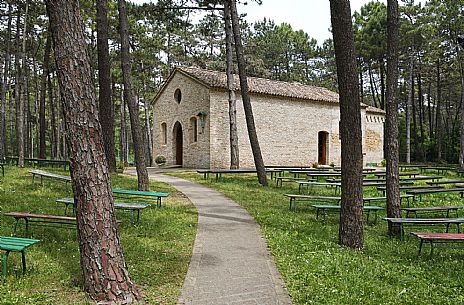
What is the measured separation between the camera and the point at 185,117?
76.2 ft

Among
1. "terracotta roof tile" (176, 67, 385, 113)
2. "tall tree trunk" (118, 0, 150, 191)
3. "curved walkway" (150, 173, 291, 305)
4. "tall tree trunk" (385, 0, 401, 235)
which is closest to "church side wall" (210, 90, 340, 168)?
"terracotta roof tile" (176, 67, 385, 113)

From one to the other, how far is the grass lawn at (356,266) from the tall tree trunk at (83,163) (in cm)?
191

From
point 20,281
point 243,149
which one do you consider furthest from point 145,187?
point 243,149

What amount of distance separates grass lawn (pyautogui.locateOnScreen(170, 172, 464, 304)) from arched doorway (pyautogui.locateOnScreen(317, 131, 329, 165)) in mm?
17728

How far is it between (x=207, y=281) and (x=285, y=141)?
19601mm

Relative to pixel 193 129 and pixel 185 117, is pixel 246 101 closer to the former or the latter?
pixel 193 129

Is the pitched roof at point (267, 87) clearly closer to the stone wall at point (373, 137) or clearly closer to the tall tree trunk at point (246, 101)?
the stone wall at point (373, 137)

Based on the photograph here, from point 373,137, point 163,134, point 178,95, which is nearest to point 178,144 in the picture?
point 163,134

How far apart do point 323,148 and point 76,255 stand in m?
22.7

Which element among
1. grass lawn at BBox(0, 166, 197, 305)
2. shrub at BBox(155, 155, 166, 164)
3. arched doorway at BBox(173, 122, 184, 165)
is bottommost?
grass lawn at BBox(0, 166, 197, 305)

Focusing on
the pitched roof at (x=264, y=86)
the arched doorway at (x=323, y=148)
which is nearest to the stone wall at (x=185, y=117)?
the pitched roof at (x=264, y=86)

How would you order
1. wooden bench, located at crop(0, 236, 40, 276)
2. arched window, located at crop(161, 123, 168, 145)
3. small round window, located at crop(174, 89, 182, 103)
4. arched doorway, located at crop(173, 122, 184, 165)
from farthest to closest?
arched window, located at crop(161, 123, 168, 145), arched doorway, located at crop(173, 122, 184, 165), small round window, located at crop(174, 89, 182, 103), wooden bench, located at crop(0, 236, 40, 276)

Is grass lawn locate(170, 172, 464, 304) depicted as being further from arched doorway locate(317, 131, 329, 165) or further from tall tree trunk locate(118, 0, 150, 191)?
arched doorway locate(317, 131, 329, 165)

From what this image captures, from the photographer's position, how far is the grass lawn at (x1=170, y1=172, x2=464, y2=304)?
426 cm
